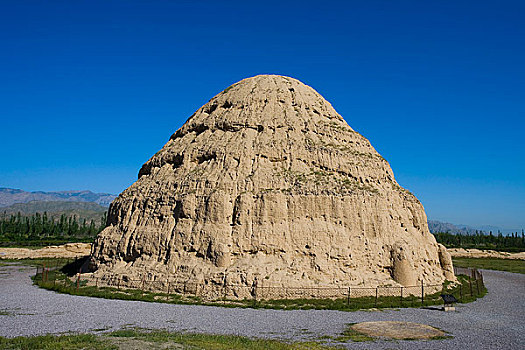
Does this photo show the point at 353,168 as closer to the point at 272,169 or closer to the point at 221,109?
the point at 272,169

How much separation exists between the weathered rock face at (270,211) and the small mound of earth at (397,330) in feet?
19.8

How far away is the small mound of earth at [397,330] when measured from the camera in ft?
61.0

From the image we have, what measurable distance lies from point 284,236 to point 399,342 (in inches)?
470

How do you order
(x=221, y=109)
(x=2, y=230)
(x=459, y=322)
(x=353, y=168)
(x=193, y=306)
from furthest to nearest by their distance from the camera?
(x=2, y=230)
(x=221, y=109)
(x=353, y=168)
(x=193, y=306)
(x=459, y=322)

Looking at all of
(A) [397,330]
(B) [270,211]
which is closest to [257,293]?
(B) [270,211]

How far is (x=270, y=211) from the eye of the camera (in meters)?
28.7

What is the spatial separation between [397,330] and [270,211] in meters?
12.1

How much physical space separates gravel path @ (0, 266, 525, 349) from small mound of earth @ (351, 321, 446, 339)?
822mm

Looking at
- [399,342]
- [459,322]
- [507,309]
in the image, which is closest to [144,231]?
[399,342]

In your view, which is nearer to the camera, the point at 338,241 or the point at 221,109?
the point at 338,241

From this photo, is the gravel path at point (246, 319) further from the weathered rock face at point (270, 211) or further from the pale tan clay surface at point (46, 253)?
the pale tan clay surface at point (46, 253)

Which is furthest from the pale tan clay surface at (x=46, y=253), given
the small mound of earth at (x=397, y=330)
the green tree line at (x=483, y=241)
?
the green tree line at (x=483, y=241)

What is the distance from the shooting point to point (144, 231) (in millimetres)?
30312

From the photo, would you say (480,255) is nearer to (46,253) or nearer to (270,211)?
(270,211)
